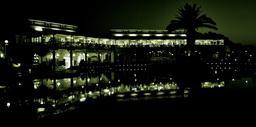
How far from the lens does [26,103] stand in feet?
93.8

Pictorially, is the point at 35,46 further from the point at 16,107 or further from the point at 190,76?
the point at 190,76

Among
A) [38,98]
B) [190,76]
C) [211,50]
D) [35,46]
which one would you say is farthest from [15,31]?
[211,50]

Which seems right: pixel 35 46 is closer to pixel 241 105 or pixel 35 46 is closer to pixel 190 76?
pixel 190 76

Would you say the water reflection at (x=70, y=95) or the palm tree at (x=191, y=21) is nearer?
the water reflection at (x=70, y=95)

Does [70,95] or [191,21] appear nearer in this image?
[70,95]

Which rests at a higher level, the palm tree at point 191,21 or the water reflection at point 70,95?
the palm tree at point 191,21

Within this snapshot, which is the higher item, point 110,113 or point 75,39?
point 75,39

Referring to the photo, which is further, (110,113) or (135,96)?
(135,96)

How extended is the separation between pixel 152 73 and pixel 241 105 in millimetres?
25929

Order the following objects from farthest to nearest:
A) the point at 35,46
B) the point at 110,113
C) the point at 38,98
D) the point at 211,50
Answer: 1. the point at 211,50
2. the point at 35,46
3. the point at 38,98
4. the point at 110,113

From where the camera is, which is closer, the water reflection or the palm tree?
the water reflection

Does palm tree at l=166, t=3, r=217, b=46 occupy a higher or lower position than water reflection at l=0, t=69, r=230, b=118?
higher

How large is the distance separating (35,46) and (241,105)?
72.2ft

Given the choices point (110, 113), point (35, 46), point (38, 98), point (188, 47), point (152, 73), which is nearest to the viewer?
point (110, 113)
